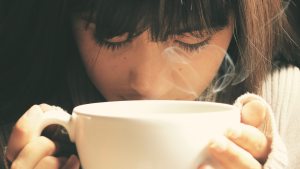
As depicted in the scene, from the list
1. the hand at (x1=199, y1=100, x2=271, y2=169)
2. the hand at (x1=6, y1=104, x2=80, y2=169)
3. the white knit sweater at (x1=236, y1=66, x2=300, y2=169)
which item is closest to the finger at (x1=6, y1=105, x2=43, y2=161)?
the hand at (x1=6, y1=104, x2=80, y2=169)

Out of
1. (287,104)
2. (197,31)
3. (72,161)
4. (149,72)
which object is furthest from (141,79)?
(287,104)

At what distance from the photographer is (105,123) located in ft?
1.39

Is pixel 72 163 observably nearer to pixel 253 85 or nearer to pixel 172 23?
pixel 172 23

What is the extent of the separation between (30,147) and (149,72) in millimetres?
286

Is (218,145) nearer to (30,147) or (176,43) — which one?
(30,147)

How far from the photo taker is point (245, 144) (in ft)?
1.59

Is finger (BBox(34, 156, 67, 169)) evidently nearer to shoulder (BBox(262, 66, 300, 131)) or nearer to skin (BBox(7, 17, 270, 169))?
skin (BBox(7, 17, 270, 169))

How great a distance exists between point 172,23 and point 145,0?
0.20ft

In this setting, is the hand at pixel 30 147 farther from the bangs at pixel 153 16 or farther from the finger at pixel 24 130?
the bangs at pixel 153 16

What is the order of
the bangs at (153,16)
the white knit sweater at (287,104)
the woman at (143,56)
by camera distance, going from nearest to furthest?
the woman at (143,56)
the bangs at (153,16)
the white knit sweater at (287,104)

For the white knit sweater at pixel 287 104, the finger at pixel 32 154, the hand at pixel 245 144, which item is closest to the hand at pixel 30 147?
the finger at pixel 32 154

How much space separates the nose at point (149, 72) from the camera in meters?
0.72

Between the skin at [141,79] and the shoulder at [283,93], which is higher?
the skin at [141,79]

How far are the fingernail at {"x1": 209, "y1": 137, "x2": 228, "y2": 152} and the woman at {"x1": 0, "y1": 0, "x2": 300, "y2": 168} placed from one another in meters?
0.03
